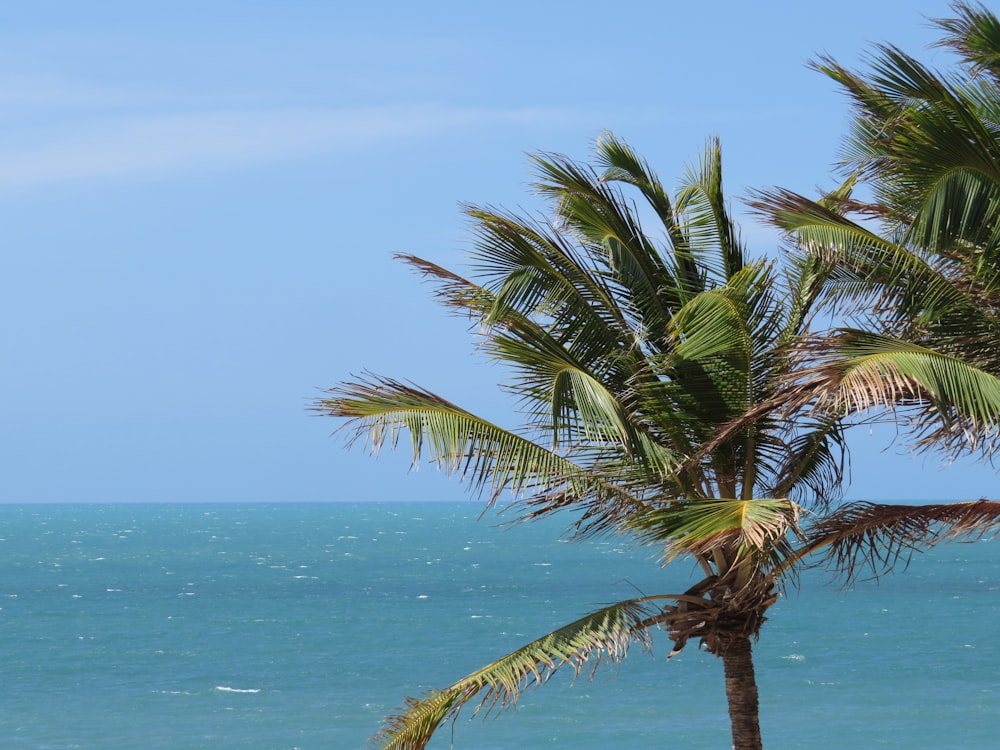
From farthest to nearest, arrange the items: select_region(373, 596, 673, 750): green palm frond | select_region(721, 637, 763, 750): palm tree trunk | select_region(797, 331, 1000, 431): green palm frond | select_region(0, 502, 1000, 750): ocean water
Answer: select_region(0, 502, 1000, 750): ocean water, select_region(721, 637, 763, 750): palm tree trunk, select_region(373, 596, 673, 750): green palm frond, select_region(797, 331, 1000, 431): green palm frond

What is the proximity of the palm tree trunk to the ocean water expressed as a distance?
1556 mm

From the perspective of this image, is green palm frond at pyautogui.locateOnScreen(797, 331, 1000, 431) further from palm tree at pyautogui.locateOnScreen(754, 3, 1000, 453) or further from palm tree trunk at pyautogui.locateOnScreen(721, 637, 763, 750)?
palm tree trunk at pyautogui.locateOnScreen(721, 637, 763, 750)

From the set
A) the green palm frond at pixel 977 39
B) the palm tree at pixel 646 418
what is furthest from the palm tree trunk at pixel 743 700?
the green palm frond at pixel 977 39

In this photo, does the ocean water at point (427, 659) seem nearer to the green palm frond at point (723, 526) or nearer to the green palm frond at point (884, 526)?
the green palm frond at point (723, 526)

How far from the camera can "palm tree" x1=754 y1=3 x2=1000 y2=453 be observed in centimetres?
809

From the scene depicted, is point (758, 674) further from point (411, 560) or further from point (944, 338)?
point (411, 560)

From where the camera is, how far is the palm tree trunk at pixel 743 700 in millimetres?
10398

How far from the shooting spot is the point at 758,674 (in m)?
39.2

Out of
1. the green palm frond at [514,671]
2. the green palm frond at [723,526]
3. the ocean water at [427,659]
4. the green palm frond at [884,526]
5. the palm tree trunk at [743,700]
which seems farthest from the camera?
the ocean water at [427,659]

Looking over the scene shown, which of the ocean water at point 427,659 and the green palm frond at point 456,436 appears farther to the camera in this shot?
the ocean water at point 427,659

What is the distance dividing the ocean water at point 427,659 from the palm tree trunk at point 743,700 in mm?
1556

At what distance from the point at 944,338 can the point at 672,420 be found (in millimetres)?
2140

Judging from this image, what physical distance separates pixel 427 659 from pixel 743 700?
3334cm

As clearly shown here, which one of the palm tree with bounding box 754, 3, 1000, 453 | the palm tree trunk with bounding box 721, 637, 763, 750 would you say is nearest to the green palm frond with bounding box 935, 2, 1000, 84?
the palm tree with bounding box 754, 3, 1000, 453
